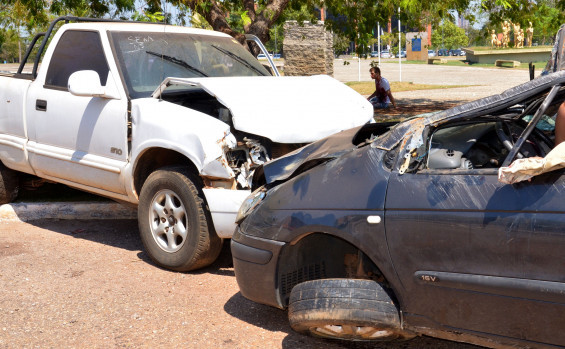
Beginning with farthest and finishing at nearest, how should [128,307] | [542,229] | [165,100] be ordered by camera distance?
[165,100]
[128,307]
[542,229]

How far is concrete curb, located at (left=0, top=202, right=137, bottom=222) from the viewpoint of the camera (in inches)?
300

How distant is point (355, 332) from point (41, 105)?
4366 millimetres

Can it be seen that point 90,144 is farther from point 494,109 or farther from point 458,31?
point 458,31

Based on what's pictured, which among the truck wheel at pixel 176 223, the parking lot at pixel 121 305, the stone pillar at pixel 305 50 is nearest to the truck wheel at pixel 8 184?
the parking lot at pixel 121 305

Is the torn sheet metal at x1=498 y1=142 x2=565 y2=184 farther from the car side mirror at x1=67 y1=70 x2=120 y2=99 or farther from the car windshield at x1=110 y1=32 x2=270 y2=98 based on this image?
the car side mirror at x1=67 y1=70 x2=120 y2=99

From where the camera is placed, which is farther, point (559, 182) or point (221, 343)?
point (221, 343)

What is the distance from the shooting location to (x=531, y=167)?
125 inches

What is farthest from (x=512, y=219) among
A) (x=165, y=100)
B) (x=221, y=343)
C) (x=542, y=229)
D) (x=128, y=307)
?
(x=165, y=100)

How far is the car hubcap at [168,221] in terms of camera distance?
5.56m

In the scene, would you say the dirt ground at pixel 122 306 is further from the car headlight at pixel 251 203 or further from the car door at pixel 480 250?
the car door at pixel 480 250

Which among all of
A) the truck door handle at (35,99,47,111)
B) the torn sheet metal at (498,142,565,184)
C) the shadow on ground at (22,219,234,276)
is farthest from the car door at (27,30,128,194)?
the torn sheet metal at (498,142,565,184)

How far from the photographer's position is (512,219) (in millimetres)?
3234

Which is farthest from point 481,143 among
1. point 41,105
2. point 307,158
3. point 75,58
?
point 41,105

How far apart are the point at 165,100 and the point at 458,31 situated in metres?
86.4
